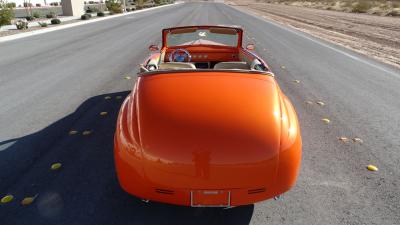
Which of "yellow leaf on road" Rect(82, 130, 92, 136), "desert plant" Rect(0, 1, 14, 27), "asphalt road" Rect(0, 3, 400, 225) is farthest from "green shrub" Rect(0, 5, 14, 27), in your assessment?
"yellow leaf on road" Rect(82, 130, 92, 136)

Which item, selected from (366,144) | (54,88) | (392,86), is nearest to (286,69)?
(392,86)

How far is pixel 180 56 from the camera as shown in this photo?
5.19m

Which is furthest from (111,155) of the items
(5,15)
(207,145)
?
(5,15)

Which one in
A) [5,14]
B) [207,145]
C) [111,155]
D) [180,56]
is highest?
[180,56]

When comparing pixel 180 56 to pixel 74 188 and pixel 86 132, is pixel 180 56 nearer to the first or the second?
pixel 86 132

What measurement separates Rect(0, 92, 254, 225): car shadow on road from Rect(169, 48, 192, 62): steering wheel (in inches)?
60.9

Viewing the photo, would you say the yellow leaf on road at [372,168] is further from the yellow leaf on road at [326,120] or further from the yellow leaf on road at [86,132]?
the yellow leaf on road at [86,132]

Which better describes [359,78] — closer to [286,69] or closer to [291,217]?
[286,69]

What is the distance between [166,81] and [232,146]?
1144 millimetres

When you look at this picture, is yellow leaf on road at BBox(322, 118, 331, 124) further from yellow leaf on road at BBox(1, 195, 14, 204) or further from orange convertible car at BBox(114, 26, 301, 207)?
yellow leaf on road at BBox(1, 195, 14, 204)

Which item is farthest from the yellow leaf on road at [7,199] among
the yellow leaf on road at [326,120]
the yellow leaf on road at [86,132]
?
the yellow leaf on road at [326,120]

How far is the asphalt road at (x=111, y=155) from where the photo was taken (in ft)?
10.4

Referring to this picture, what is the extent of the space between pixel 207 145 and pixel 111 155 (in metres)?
2.12

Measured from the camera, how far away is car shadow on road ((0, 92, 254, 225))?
3.10m
